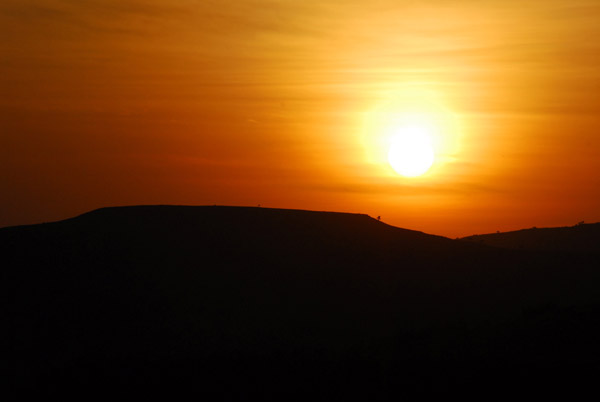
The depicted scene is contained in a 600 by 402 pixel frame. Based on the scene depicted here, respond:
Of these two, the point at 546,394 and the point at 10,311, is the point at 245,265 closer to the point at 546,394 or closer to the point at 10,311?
the point at 10,311

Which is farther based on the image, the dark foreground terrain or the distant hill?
the distant hill

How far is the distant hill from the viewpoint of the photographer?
51625mm

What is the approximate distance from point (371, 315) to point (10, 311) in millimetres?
11786

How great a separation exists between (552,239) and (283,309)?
26653 millimetres

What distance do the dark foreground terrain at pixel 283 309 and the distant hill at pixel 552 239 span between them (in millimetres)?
13798

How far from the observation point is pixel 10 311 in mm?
31031

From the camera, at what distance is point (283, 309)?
31.9m

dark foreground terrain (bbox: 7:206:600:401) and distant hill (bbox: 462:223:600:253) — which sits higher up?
distant hill (bbox: 462:223:600:253)

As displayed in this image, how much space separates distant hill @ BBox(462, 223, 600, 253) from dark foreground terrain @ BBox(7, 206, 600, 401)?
1380cm

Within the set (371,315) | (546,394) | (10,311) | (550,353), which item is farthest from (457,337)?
(10,311)

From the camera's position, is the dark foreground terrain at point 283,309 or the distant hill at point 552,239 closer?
the dark foreground terrain at point 283,309

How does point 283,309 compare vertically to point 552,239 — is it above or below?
below

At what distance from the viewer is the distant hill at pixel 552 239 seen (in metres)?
51.6

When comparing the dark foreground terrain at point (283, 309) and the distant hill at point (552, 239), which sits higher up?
the distant hill at point (552, 239)
